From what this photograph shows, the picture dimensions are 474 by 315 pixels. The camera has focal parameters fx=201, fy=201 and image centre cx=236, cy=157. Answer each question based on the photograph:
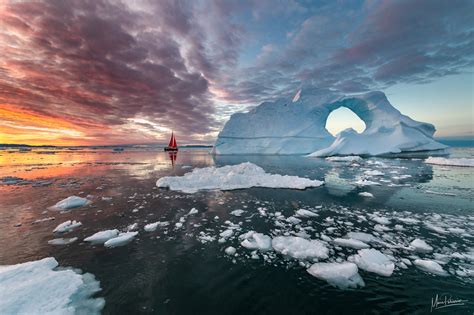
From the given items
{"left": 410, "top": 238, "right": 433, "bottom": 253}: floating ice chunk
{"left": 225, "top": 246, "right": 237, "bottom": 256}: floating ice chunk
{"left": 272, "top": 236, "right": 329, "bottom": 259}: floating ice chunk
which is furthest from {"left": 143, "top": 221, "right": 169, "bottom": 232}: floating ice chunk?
{"left": 410, "top": 238, "right": 433, "bottom": 253}: floating ice chunk

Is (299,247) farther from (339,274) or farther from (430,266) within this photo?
(430,266)

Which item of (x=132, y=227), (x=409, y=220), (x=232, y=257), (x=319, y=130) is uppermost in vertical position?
(x=319, y=130)

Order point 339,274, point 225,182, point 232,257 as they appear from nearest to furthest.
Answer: point 339,274 < point 232,257 < point 225,182

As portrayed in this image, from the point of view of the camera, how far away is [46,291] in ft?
9.93

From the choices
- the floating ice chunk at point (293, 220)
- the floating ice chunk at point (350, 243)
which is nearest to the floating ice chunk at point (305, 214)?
the floating ice chunk at point (293, 220)

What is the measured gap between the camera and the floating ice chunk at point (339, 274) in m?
3.47

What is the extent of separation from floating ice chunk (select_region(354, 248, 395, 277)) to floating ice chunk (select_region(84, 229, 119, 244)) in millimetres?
5841

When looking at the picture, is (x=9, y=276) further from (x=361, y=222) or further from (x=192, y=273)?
(x=361, y=222)

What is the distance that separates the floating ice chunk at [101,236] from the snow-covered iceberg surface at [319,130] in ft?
116

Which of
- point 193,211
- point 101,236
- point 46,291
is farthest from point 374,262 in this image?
point 101,236

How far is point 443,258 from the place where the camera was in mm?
4156

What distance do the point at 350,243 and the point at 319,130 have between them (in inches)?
1746

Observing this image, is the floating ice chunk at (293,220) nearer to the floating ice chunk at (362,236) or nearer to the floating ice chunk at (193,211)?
the floating ice chunk at (362,236)

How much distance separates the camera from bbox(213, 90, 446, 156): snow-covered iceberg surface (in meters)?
34.8
